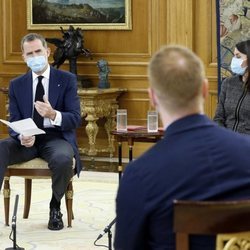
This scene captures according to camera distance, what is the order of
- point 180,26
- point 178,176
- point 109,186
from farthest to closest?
1. point 180,26
2. point 109,186
3. point 178,176

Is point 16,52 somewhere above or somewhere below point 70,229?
above

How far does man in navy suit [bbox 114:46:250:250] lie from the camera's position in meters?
2.18

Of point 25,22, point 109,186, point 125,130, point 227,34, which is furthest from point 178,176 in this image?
point 25,22

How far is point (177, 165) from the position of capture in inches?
86.0

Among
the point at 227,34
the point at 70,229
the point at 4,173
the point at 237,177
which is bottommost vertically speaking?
the point at 70,229

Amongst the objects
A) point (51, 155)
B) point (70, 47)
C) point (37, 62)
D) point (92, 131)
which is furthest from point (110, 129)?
point (51, 155)

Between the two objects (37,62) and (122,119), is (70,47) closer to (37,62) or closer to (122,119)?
(122,119)

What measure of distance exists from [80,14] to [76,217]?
3.73 metres

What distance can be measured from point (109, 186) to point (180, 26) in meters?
2.28

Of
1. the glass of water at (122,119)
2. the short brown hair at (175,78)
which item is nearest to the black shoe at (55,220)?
the glass of water at (122,119)

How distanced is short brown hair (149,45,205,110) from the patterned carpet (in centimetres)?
315

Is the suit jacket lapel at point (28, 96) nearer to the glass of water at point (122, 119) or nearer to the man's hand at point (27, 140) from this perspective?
the man's hand at point (27, 140)

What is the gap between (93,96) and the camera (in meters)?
8.45

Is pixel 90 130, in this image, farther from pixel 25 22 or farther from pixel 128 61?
pixel 25 22
